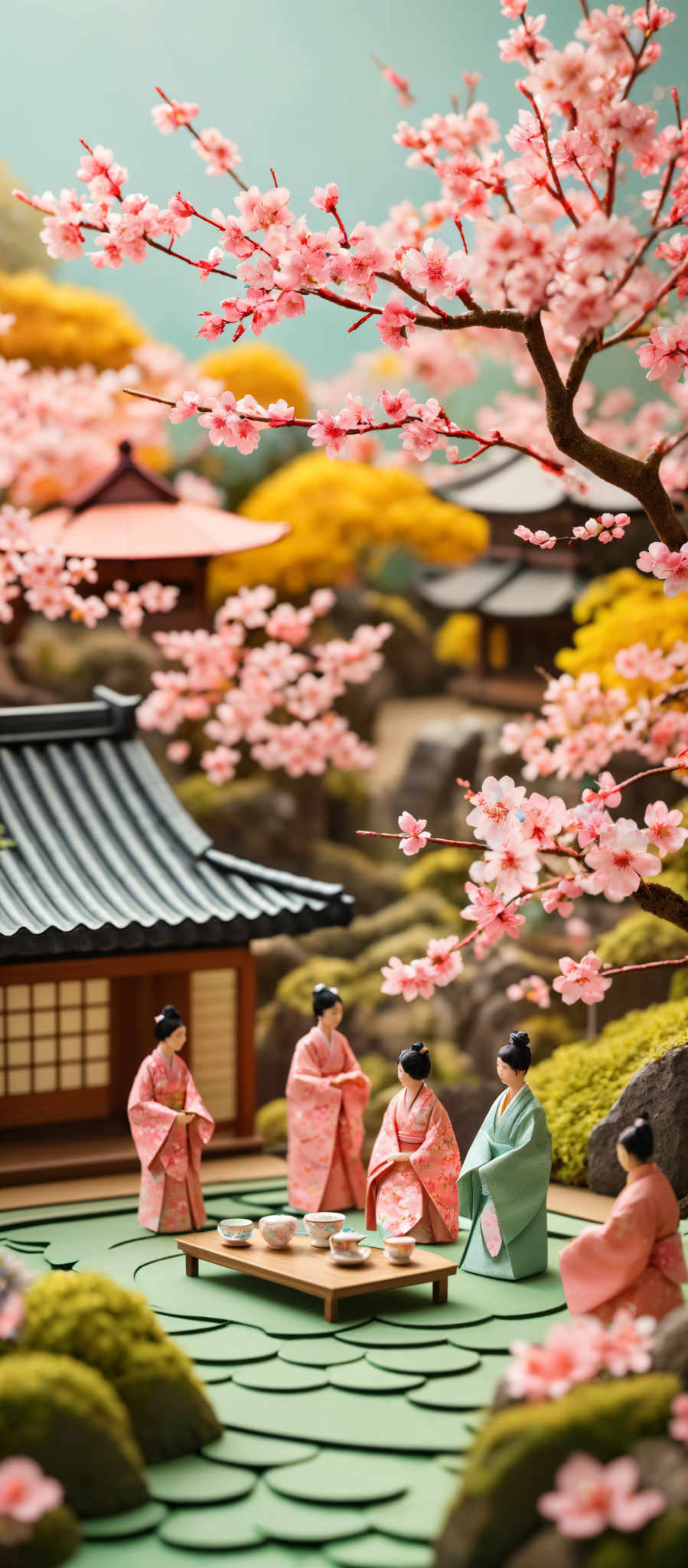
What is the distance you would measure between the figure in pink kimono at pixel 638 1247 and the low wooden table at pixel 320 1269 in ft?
3.93

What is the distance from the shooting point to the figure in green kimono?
26.5ft

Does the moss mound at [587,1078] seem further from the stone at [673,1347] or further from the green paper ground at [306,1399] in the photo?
the stone at [673,1347]

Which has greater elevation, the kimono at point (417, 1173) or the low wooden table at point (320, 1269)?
the kimono at point (417, 1173)

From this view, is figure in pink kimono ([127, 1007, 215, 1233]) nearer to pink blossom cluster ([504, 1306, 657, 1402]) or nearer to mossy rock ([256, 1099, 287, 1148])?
mossy rock ([256, 1099, 287, 1148])

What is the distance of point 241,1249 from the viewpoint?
790 centimetres

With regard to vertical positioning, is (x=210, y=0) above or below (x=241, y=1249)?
above

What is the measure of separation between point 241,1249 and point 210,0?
16.3m

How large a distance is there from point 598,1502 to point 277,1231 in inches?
130

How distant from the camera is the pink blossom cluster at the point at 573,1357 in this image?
5.15 m

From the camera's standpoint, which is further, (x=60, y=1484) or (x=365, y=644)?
(x=365, y=644)

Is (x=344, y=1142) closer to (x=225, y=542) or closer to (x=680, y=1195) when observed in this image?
(x=680, y=1195)

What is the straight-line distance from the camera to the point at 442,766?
17.7 meters

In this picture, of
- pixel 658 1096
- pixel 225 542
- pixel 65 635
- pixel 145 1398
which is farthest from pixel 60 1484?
pixel 65 635

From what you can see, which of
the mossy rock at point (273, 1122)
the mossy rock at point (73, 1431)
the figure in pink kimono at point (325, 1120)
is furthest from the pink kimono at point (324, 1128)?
the mossy rock at point (73, 1431)
